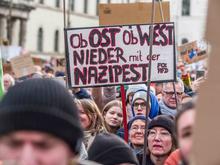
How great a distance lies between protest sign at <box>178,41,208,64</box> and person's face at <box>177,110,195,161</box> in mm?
11867

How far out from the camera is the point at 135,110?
7.60 metres

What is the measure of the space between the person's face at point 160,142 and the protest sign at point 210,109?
11.0 ft

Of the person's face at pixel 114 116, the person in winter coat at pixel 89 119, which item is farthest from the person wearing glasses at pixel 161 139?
the person's face at pixel 114 116

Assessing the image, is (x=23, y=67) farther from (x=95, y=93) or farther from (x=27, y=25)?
(x=27, y=25)

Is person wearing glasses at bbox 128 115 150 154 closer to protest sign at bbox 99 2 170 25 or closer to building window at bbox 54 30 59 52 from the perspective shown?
protest sign at bbox 99 2 170 25

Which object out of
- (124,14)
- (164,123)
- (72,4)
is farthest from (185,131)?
(72,4)

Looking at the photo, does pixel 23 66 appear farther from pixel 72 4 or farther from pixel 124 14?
pixel 72 4

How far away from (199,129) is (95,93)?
7088mm

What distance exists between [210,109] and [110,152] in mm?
1611

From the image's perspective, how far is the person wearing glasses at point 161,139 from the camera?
17.9 ft

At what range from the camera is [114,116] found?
6.92 m

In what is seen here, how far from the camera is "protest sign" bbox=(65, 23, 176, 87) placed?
6.69m

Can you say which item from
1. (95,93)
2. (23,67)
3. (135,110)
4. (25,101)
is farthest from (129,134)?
(23,67)

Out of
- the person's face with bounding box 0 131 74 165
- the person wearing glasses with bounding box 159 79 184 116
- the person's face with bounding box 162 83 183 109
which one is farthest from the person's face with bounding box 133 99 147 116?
the person's face with bounding box 0 131 74 165
